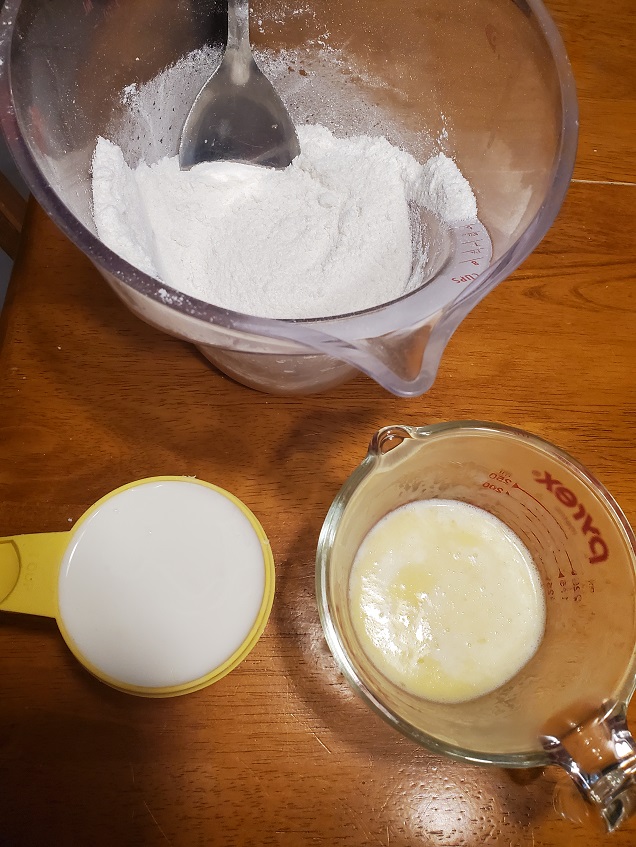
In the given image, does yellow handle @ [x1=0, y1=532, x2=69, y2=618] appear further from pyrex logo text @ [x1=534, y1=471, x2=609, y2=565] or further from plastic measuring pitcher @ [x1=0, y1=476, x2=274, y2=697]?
pyrex logo text @ [x1=534, y1=471, x2=609, y2=565]

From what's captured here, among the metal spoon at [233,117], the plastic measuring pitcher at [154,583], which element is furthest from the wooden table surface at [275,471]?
the metal spoon at [233,117]

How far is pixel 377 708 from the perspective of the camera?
1.33ft

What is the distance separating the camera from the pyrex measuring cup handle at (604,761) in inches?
15.4

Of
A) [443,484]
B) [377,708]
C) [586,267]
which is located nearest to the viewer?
[377,708]

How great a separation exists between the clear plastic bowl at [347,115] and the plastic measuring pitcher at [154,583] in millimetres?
128

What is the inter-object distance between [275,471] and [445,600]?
176mm

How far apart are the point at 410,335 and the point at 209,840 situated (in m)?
0.38

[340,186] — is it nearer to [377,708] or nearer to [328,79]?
[328,79]

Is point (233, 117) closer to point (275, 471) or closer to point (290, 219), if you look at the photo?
point (290, 219)

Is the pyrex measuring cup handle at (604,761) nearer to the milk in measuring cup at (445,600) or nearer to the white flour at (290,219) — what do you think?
the milk in measuring cup at (445,600)

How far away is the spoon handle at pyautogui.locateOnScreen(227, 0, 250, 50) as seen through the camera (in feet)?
1.84

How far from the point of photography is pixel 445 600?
1.66 ft

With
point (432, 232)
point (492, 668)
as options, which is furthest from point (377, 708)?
point (432, 232)

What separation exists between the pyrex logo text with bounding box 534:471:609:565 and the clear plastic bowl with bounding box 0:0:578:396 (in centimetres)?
17
